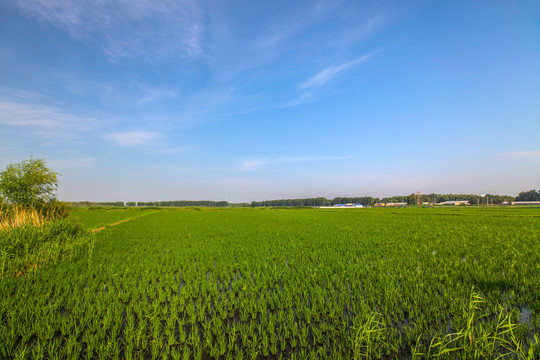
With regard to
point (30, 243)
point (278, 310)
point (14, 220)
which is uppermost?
point (14, 220)

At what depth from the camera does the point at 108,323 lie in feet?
14.3

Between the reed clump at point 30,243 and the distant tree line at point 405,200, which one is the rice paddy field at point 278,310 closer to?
the reed clump at point 30,243

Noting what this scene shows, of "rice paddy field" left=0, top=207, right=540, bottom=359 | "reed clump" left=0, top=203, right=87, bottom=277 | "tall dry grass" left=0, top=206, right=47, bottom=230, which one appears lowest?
"rice paddy field" left=0, top=207, right=540, bottom=359

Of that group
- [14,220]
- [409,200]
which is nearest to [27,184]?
[14,220]

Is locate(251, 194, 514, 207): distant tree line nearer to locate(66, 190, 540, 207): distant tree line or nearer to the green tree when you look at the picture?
locate(66, 190, 540, 207): distant tree line

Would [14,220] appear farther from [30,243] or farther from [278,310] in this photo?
[278,310]

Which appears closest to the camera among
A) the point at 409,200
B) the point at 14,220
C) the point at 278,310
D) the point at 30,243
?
the point at 278,310

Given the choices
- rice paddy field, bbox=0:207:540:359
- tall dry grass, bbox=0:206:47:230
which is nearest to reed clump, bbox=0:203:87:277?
tall dry grass, bbox=0:206:47:230

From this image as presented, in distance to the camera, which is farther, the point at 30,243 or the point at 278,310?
the point at 30,243

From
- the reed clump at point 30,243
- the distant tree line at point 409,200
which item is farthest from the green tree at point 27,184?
the distant tree line at point 409,200

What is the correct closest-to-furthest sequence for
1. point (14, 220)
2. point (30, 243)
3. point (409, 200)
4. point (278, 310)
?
point (278, 310), point (30, 243), point (14, 220), point (409, 200)

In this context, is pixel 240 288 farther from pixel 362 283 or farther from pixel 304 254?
pixel 304 254

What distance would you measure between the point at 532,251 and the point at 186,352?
13.2 metres

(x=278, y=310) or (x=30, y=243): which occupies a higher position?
(x=30, y=243)
